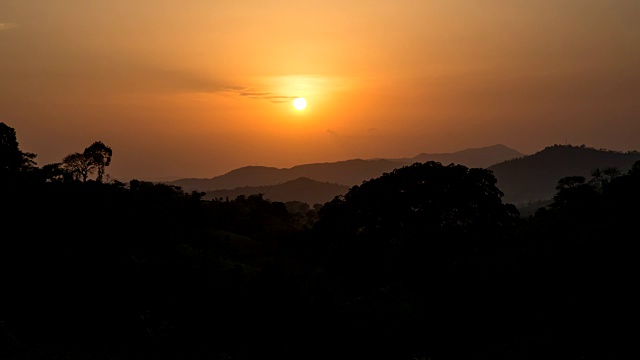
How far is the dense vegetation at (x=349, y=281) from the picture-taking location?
26078 mm

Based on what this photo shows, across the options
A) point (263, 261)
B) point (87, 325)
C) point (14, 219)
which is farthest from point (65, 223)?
point (263, 261)

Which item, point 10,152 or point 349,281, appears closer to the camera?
point 349,281

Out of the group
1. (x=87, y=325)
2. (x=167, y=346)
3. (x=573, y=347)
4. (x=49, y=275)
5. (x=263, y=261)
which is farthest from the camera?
(x=263, y=261)

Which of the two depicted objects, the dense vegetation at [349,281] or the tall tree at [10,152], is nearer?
the dense vegetation at [349,281]

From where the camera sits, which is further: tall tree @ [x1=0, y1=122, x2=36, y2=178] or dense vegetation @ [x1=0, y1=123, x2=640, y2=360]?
tall tree @ [x1=0, y1=122, x2=36, y2=178]

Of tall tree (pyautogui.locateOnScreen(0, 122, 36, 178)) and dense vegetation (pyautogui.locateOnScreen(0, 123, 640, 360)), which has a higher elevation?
tall tree (pyautogui.locateOnScreen(0, 122, 36, 178))

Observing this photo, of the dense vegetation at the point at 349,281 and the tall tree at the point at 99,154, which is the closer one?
the dense vegetation at the point at 349,281

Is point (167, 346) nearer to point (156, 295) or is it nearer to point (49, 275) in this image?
point (156, 295)

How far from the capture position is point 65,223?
4625 centimetres

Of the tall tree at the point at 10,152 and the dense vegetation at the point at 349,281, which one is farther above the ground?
the tall tree at the point at 10,152

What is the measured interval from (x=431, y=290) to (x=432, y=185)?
A: 76.0 feet

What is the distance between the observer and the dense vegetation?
26.1 meters

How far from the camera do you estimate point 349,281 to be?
2108 inches

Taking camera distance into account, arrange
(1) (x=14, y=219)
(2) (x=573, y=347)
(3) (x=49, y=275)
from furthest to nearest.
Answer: (1) (x=14, y=219), (3) (x=49, y=275), (2) (x=573, y=347)
